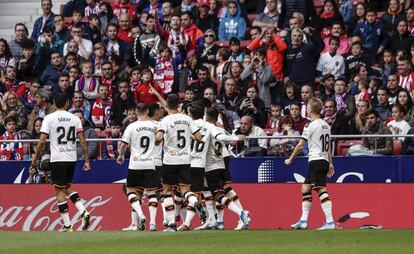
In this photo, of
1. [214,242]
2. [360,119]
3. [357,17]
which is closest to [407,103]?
[360,119]

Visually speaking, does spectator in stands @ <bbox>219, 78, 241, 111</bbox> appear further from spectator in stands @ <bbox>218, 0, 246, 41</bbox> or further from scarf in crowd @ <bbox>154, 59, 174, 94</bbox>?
spectator in stands @ <bbox>218, 0, 246, 41</bbox>

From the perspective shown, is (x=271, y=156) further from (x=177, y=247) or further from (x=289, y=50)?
(x=177, y=247)

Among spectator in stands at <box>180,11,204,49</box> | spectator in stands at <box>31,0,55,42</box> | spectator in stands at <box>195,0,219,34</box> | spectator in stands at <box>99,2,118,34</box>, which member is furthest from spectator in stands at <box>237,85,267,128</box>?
spectator in stands at <box>31,0,55,42</box>

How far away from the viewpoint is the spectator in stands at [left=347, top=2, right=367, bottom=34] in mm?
27609

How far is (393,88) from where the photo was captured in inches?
980

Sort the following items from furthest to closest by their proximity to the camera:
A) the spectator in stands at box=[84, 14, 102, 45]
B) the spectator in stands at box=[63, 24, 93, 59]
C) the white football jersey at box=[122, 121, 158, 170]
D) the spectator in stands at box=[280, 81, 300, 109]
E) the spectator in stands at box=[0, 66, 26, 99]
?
1. the spectator in stands at box=[84, 14, 102, 45]
2. the spectator in stands at box=[63, 24, 93, 59]
3. the spectator in stands at box=[0, 66, 26, 99]
4. the spectator in stands at box=[280, 81, 300, 109]
5. the white football jersey at box=[122, 121, 158, 170]

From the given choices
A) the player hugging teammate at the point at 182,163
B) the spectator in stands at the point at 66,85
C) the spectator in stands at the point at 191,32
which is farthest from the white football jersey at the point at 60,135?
the spectator in stands at the point at 191,32

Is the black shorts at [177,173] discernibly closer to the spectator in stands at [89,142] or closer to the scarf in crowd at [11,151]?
the spectator in stands at [89,142]

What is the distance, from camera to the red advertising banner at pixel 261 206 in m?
23.5

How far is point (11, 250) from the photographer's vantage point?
671 inches

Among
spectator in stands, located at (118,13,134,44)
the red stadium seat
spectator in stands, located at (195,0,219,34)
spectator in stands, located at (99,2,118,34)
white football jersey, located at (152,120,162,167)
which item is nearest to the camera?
white football jersey, located at (152,120,162,167)

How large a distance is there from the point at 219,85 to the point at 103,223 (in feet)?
14.1

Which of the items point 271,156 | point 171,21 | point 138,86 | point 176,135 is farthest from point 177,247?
point 171,21

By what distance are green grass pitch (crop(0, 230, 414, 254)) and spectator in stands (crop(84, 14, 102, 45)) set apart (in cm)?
1023
